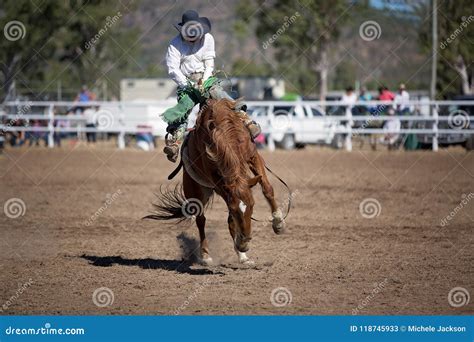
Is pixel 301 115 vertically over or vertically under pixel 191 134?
over

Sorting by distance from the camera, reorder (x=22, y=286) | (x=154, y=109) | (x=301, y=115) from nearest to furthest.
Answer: (x=22, y=286)
(x=301, y=115)
(x=154, y=109)

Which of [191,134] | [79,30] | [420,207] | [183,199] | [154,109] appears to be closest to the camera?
[191,134]

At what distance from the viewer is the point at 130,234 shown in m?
12.4

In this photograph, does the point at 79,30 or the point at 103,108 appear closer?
the point at 103,108

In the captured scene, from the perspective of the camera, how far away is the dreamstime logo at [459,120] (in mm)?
27297

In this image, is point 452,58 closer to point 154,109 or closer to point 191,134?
point 154,109

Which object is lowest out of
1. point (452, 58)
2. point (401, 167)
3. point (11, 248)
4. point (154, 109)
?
point (11, 248)

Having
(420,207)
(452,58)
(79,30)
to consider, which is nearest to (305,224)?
(420,207)

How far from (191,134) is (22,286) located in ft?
8.82
